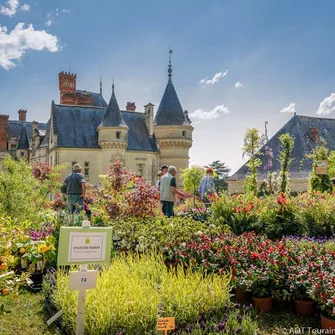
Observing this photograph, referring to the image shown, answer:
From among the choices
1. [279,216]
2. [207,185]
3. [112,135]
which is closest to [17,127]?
[112,135]

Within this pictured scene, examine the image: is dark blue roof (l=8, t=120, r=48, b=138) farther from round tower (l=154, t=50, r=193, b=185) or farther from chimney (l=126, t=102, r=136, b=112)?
round tower (l=154, t=50, r=193, b=185)

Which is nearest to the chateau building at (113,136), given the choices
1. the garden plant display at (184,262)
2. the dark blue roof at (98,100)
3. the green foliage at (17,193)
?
the dark blue roof at (98,100)

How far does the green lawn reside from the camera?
13.3 ft

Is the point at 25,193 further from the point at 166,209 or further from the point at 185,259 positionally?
the point at 185,259

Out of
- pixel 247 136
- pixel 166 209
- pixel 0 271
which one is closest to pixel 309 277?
pixel 0 271

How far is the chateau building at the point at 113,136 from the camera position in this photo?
3397 centimetres

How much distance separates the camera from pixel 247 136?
20938 mm

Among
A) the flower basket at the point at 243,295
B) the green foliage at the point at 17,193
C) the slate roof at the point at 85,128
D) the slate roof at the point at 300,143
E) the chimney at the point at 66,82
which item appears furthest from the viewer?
the chimney at the point at 66,82

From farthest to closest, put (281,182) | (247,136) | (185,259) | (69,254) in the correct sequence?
(247,136)
(281,182)
(185,259)
(69,254)

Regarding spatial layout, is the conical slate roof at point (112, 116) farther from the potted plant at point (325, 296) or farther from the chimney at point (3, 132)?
the potted plant at point (325, 296)

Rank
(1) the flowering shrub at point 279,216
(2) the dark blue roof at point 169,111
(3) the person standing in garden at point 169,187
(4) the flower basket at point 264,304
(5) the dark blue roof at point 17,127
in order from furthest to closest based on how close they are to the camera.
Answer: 1. (5) the dark blue roof at point 17,127
2. (2) the dark blue roof at point 169,111
3. (3) the person standing in garden at point 169,187
4. (1) the flowering shrub at point 279,216
5. (4) the flower basket at point 264,304

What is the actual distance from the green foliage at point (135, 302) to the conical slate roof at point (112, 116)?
3009 centimetres

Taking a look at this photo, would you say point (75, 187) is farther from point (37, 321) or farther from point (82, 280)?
point (82, 280)

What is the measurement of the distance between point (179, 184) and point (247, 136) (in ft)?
53.3
